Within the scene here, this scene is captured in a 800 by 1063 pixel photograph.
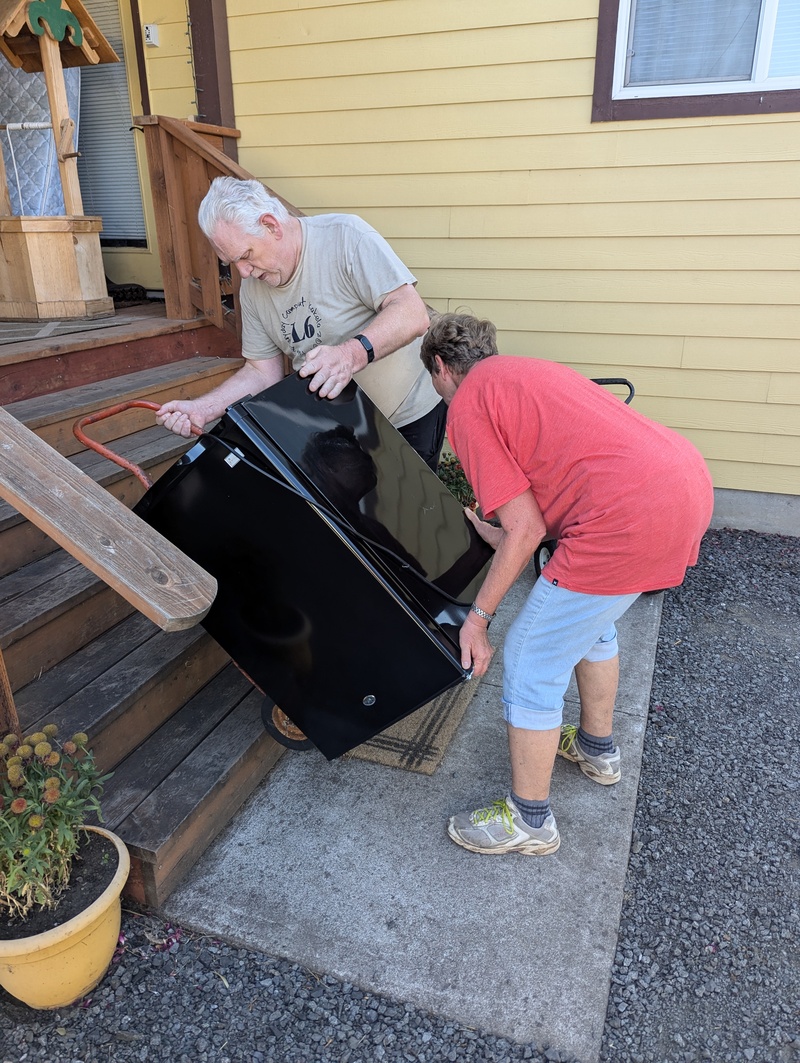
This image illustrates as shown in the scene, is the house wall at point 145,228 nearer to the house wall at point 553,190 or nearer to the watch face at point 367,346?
the house wall at point 553,190

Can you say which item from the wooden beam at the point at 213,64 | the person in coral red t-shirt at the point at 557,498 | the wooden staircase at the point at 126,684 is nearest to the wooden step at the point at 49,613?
the wooden staircase at the point at 126,684

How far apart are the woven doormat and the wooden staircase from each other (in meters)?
0.33

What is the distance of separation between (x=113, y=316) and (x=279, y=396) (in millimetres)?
2538

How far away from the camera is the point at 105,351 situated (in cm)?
310

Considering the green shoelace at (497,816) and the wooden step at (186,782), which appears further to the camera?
the green shoelace at (497,816)

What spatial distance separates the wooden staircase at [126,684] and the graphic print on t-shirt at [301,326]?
0.70 metres

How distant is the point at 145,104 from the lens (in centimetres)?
439

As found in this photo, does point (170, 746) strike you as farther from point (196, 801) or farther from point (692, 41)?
point (692, 41)

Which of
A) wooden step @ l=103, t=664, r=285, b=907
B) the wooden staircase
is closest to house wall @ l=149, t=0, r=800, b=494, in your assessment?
the wooden staircase

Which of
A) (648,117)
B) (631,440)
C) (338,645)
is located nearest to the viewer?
(631,440)

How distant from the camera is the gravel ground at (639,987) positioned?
1479mm

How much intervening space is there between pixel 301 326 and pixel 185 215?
6.17ft

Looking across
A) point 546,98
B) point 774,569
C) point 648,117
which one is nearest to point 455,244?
point 546,98

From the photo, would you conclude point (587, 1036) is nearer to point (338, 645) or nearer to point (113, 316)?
point (338, 645)
